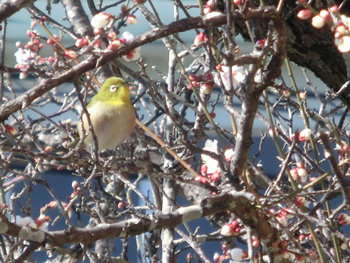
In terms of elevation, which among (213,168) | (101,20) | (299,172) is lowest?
(299,172)

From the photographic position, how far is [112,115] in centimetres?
343

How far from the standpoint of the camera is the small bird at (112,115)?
3.35 metres

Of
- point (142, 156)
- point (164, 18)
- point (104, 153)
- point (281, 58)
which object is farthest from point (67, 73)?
point (164, 18)

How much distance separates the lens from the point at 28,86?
237 inches

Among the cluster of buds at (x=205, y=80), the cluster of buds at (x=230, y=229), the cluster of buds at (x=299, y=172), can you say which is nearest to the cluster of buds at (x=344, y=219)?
the cluster of buds at (x=299, y=172)

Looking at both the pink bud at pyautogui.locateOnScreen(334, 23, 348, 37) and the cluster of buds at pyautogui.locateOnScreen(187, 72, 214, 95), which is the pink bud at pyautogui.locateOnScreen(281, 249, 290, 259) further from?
the pink bud at pyautogui.locateOnScreen(334, 23, 348, 37)

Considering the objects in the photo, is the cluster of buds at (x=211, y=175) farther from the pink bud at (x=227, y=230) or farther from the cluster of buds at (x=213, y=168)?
the pink bud at (x=227, y=230)

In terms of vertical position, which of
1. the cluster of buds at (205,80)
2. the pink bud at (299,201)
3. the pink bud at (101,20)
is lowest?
the pink bud at (299,201)

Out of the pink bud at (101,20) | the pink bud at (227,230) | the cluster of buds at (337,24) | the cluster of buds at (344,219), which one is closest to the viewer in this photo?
the cluster of buds at (337,24)

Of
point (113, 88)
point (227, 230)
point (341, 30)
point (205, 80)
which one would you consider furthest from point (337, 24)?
point (113, 88)

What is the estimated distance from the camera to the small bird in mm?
3352

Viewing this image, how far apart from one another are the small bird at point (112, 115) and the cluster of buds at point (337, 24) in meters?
1.96

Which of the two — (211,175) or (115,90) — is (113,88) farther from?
(211,175)

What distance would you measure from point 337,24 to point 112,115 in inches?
86.3
